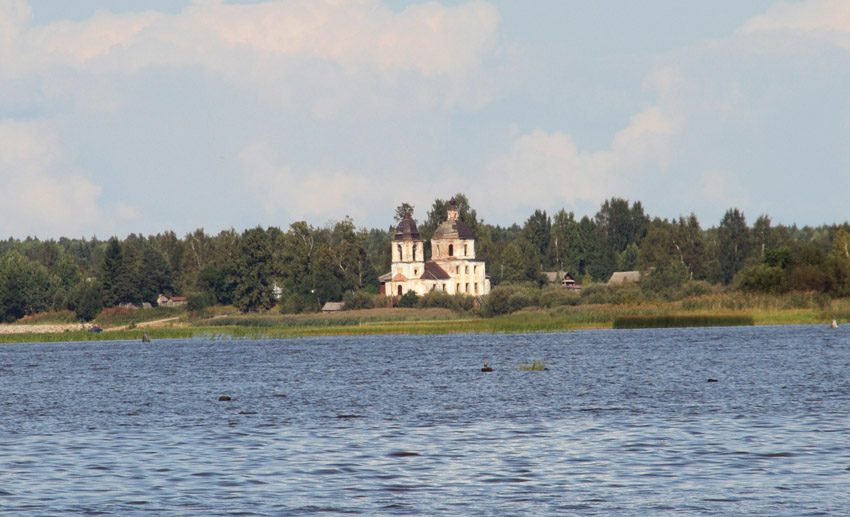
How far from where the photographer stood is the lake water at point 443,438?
75.3 ft

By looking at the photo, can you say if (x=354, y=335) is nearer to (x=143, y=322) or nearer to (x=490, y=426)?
(x=143, y=322)

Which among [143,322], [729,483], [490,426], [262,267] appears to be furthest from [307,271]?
[729,483]

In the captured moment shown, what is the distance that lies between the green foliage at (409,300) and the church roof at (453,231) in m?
26.5

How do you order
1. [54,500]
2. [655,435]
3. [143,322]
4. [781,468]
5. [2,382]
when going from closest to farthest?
[54,500] < [781,468] < [655,435] < [2,382] < [143,322]

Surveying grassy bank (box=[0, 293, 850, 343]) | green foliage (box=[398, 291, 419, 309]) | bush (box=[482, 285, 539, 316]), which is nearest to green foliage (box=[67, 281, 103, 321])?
grassy bank (box=[0, 293, 850, 343])

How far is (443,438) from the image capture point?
31.9 metres

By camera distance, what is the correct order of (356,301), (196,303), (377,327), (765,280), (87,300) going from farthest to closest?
(87,300), (196,303), (356,301), (377,327), (765,280)

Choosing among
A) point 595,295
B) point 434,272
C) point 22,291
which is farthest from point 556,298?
point 22,291

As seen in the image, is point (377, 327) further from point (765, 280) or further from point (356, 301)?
point (356, 301)

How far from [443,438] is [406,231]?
503 feet

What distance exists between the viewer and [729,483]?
23812mm

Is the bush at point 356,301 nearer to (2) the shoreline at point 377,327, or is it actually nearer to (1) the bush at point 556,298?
(2) the shoreline at point 377,327

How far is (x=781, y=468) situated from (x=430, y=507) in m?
8.98

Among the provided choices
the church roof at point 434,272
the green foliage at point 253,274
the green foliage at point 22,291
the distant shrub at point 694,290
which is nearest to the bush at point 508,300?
the distant shrub at point 694,290
